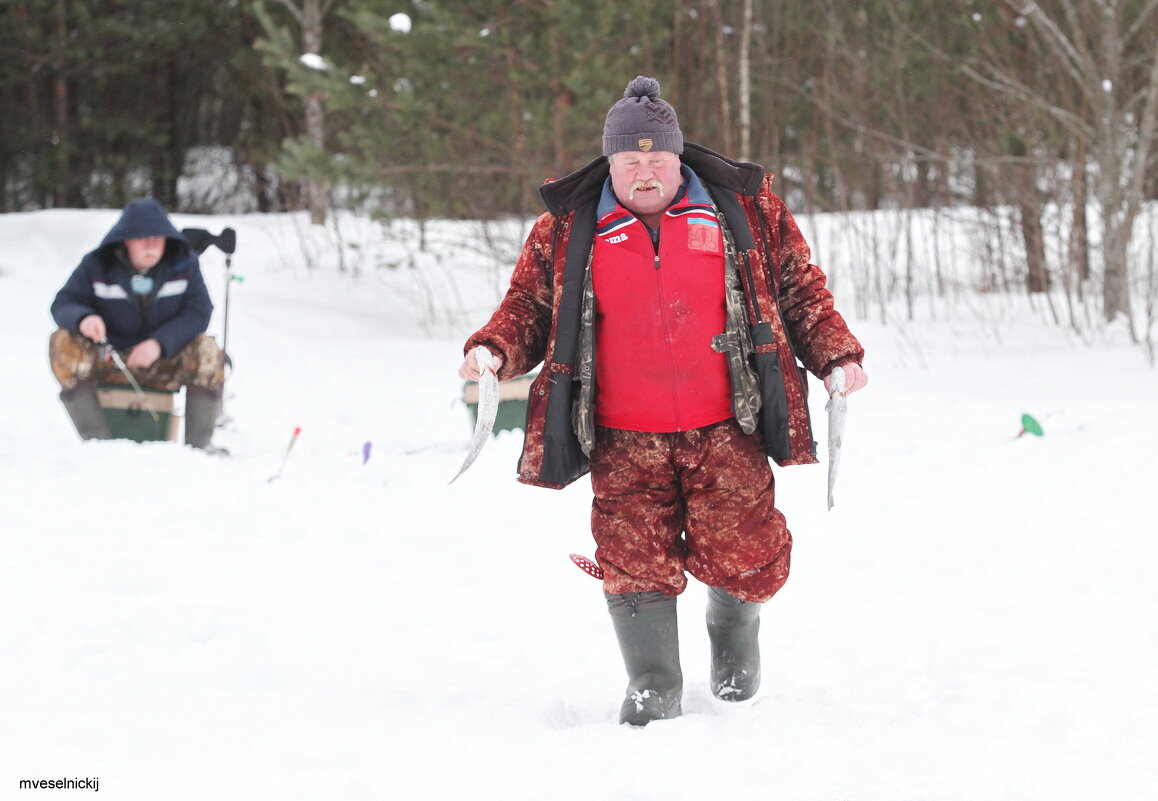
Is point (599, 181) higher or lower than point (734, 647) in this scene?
higher

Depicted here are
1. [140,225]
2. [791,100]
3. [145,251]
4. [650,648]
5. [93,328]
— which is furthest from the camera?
[791,100]

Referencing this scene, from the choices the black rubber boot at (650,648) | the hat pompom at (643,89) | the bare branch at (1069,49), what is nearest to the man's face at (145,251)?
the hat pompom at (643,89)

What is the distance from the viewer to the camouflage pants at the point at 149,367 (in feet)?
19.1

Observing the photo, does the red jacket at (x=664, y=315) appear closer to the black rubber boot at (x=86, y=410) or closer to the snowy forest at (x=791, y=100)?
the black rubber boot at (x=86, y=410)

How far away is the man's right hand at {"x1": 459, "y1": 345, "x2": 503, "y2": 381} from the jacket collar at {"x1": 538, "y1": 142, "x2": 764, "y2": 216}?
→ 1.26 ft

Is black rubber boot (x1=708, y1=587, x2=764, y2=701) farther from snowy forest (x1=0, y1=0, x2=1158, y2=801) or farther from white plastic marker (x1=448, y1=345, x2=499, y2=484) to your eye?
white plastic marker (x1=448, y1=345, x2=499, y2=484)

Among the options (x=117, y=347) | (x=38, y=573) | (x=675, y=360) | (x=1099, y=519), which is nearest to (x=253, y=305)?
(x=117, y=347)

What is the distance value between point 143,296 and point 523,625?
10.8ft

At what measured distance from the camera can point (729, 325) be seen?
8.79 feet

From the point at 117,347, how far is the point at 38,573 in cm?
237

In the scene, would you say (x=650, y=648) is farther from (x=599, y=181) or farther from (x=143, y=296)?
(x=143, y=296)

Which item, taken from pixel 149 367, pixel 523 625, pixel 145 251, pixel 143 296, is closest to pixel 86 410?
pixel 149 367

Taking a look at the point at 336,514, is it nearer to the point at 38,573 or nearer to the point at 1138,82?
the point at 38,573

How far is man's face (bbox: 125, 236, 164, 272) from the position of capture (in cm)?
586
